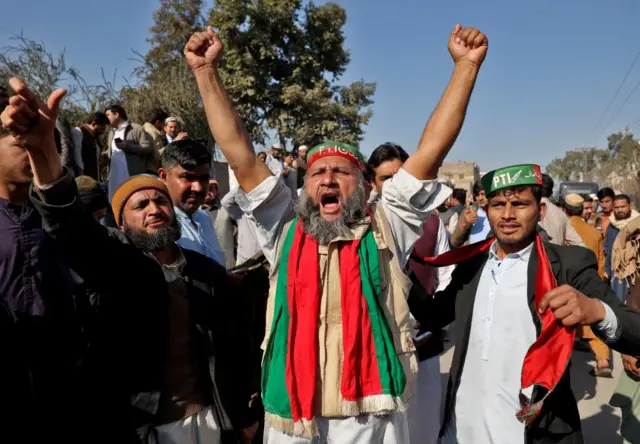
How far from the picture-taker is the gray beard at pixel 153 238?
250 cm

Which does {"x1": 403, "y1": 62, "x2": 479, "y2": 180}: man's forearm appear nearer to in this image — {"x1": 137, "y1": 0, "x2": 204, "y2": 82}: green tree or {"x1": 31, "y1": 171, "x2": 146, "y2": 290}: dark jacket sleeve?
{"x1": 31, "y1": 171, "x2": 146, "y2": 290}: dark jacket sleeve

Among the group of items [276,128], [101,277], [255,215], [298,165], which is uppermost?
[276,128]

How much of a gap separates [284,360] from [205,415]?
610 mm

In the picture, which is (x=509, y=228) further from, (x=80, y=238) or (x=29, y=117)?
(x=29, y=117)

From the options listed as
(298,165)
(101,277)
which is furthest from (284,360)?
(298,165)

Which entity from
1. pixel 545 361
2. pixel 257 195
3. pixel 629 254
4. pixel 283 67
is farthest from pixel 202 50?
pixel 283 67

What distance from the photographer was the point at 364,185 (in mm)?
2438

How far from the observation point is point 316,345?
210 cm

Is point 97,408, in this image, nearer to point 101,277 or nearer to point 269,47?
point 101,277

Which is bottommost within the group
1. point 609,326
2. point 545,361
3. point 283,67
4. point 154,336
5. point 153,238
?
point 545,361

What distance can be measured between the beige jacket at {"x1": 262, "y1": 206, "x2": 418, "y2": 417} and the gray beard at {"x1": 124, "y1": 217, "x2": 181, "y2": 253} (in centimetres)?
63

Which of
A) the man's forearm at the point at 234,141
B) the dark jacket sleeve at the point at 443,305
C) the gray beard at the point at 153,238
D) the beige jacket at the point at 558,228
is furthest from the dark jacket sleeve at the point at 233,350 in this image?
the beige jacket at the point at 558,228

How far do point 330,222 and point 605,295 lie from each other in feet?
4.00

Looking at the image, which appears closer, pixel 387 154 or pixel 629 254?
pixel 629 254
